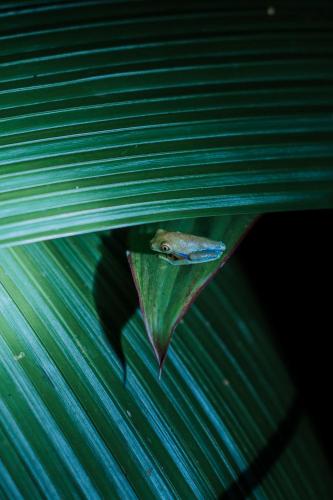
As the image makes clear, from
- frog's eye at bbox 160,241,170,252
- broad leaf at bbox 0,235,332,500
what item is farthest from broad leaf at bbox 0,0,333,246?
broad leaf at bbox 0,235,332,500

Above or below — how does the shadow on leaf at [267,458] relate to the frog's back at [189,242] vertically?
below

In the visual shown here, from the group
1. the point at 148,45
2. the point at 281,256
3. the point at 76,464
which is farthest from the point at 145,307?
the point at 281,256

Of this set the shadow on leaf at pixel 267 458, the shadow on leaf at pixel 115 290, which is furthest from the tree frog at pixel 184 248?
the shadow on leaf at pixel 267 458

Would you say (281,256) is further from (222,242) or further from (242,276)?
(222,242)

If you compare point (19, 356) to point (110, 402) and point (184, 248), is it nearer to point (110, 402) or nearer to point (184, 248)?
point (110, 402)

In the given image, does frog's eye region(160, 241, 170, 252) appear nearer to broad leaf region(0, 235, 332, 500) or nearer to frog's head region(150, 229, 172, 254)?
frog's head region(150, 229, 172, 254)

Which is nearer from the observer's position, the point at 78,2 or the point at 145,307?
the point at 145,307

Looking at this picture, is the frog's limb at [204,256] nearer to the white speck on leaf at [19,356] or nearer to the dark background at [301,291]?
the white speck on leaf at [19,356]

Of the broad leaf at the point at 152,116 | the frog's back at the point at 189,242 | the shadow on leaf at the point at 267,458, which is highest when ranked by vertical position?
the broad leaf at the point at 152,116
